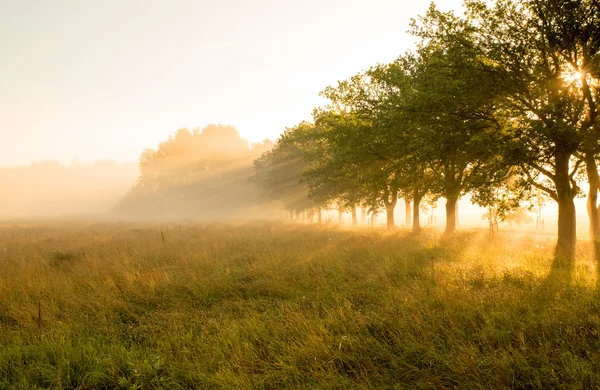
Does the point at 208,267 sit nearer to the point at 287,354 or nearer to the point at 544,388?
the point at 287,354

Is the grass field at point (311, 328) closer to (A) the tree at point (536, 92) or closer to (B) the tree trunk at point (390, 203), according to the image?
(A) the tree at point (536, 92)

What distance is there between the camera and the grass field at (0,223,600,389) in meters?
4.00

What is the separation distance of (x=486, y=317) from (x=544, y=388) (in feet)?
5.27

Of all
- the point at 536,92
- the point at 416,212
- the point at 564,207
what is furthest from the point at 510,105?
the point at 416,212

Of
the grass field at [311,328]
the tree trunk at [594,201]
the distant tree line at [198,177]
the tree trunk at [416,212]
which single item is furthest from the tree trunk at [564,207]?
the distant tree line at [198,177]

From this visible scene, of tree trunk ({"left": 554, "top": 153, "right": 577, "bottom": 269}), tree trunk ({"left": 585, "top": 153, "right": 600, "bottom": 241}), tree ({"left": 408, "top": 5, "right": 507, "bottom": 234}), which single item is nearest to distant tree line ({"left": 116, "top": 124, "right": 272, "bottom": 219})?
tree trunk ({"left": 585, "top": 153, "right": 600, "bottom": 241})

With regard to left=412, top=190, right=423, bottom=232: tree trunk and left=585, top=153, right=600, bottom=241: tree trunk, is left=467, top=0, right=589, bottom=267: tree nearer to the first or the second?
left=585, top=153, right=600, bottom=241: tree trunk

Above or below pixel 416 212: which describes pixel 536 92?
above

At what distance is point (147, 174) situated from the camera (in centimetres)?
7700

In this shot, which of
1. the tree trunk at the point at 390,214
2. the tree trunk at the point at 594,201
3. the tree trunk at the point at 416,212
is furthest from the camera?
the tree trunk at the point at 390,214

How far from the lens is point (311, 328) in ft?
17.0

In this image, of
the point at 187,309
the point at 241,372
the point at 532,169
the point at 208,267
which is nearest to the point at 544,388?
the point at 241,372

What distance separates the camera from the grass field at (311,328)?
4.00m

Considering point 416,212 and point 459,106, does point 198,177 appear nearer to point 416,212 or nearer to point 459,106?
point 416,212
